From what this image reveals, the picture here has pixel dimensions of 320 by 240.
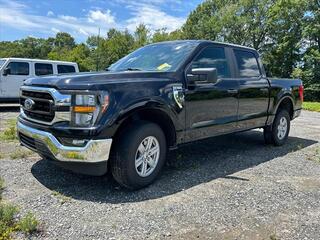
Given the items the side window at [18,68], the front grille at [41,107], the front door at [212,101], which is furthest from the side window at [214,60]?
the side window at [18,68]

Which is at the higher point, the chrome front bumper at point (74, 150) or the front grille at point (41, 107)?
the front grille at point (41, 107)

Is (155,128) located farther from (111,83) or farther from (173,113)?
(111,83)

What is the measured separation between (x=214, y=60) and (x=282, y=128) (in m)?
2.77

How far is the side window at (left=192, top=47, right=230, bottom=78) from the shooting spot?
542cm

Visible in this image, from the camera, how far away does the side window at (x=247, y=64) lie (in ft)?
21.0

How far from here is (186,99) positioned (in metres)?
5.03

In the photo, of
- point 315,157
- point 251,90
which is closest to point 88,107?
point 251,90

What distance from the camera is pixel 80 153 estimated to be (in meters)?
4.07

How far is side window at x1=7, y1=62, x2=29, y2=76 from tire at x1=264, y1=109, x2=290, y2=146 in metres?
9.99

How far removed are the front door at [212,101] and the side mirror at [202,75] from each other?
0.09m

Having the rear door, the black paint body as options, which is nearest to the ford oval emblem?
the black paint body

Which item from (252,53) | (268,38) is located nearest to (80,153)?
(252,53)

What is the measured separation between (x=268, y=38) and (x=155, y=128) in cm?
3917

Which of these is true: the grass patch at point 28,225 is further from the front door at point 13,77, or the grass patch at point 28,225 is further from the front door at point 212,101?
the front door at point 13,77
